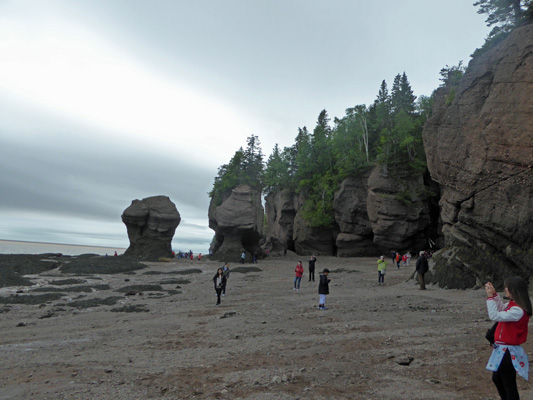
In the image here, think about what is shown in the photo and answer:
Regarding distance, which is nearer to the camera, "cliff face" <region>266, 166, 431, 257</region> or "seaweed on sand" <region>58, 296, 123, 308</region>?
"seaweed on sand" <region>58, 296, 123, 308</region>

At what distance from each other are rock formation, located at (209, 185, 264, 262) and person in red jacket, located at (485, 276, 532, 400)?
49.9 m

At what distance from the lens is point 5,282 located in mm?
26734

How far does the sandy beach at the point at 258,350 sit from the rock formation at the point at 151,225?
132 ft

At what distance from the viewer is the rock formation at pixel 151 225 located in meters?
56.9

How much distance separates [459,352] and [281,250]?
71.8 m

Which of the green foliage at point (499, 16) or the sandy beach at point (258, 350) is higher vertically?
the green foliage at point (499, 16)

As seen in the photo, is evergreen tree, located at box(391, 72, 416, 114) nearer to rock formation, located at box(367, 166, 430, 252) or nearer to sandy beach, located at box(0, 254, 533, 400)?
rock formation, located at box(367, 166, 430, 252)

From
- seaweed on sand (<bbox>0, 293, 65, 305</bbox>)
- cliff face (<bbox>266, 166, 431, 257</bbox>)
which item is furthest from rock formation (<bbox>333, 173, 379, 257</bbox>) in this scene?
seaweed on sand (<bbox>0, 293, 65, 305</bbox>)

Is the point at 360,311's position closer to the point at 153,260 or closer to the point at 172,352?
the point at 172,352

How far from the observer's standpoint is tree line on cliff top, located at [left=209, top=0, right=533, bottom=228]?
4791cm

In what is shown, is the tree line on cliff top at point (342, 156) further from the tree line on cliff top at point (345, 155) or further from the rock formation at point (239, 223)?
the rock formation at point (239, 223)

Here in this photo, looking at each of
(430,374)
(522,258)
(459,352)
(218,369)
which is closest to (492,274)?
(522,258)

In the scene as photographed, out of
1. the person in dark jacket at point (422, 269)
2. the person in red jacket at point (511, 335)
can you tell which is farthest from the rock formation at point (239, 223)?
the person in red jacket at point (511, 335)

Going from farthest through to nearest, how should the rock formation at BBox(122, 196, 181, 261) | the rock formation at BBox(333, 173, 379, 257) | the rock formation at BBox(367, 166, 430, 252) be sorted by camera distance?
the rock formation at BBox(122, 196, 181, 261)
the rock formation at BBox(333, 173, 379, 257)
the rock formation at BBox(367, 166, 430, 252)
